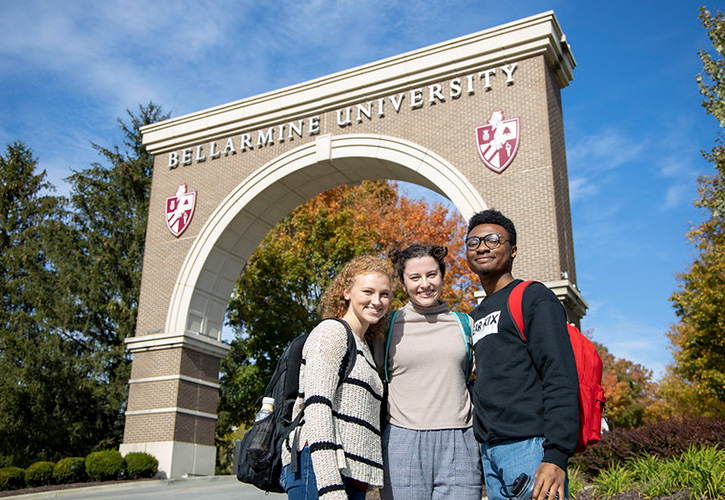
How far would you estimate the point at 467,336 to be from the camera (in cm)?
335

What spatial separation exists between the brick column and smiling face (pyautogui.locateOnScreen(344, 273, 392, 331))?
Answer: 44.3 ft

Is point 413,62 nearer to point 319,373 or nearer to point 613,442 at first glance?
point 613,442

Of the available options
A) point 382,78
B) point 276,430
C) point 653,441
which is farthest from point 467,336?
point 382,78

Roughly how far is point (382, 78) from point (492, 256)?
12.6 meters

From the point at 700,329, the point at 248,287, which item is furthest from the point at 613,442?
the point at 248,287

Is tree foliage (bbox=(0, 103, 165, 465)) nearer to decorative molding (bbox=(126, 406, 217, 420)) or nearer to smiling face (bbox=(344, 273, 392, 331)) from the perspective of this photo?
decorative molding (bbox=(126, 406, 217, 420))

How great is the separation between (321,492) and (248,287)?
20.7 meters

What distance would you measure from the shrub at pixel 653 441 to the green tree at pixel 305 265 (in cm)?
1165

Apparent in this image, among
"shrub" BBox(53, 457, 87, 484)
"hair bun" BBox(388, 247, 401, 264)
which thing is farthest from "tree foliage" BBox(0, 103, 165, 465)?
"hair bun" BBox(388, 247, 401, 264)

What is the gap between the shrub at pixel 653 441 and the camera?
823 centimetres

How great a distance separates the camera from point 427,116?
47.8ft

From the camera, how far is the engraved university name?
14.1 m

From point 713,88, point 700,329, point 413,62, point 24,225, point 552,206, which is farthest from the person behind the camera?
point 24,225

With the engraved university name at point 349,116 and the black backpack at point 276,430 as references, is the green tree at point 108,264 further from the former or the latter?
the black backpack at point 276,430
